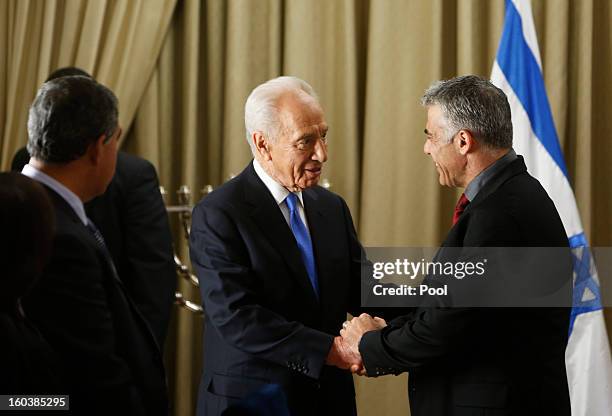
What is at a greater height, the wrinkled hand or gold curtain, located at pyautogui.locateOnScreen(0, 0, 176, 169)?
gold curtain, located at pyautogui.locateOnScreen(0, 0, 176, 169)

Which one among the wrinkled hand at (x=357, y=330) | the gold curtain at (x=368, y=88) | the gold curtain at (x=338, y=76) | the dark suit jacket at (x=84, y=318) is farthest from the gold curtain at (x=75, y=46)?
the dark suit jacket at (x=84, y=318)

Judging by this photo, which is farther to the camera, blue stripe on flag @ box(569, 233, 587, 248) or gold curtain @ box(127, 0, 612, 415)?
gold curtain @ box(127, 0, 612, 415)

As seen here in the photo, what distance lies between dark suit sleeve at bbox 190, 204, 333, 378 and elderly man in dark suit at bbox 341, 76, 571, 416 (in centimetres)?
23

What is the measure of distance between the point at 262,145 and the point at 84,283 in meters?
1.19

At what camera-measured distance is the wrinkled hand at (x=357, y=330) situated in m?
2.72

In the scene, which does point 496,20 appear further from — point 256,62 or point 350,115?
point 256,62

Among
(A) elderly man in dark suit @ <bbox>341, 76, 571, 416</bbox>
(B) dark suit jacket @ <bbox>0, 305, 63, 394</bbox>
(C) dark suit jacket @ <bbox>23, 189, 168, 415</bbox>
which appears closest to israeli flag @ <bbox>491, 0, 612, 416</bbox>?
(A) elderly man in dark suit @ <bbox>341, 76, 571, 416</bbox>

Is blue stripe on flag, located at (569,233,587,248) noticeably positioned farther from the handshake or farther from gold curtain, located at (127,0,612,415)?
the handshake

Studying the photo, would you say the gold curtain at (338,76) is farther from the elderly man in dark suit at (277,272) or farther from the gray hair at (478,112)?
the gray hair at (478,112)

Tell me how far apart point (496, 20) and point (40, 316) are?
128 inches

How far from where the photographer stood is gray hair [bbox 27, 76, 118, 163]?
1843 mm

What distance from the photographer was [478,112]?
251cm

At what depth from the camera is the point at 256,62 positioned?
446 centimetres

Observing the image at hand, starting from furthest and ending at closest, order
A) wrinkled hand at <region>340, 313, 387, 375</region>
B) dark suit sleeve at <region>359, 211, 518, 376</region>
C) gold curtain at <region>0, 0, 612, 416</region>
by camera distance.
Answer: gold curtain at <region>0, 0, 612, 416</region> < wrinkled hand at <region>340, 313, 387, 375</region> < dark suit sleeve at <region>359, 211, 518, 376</region>
